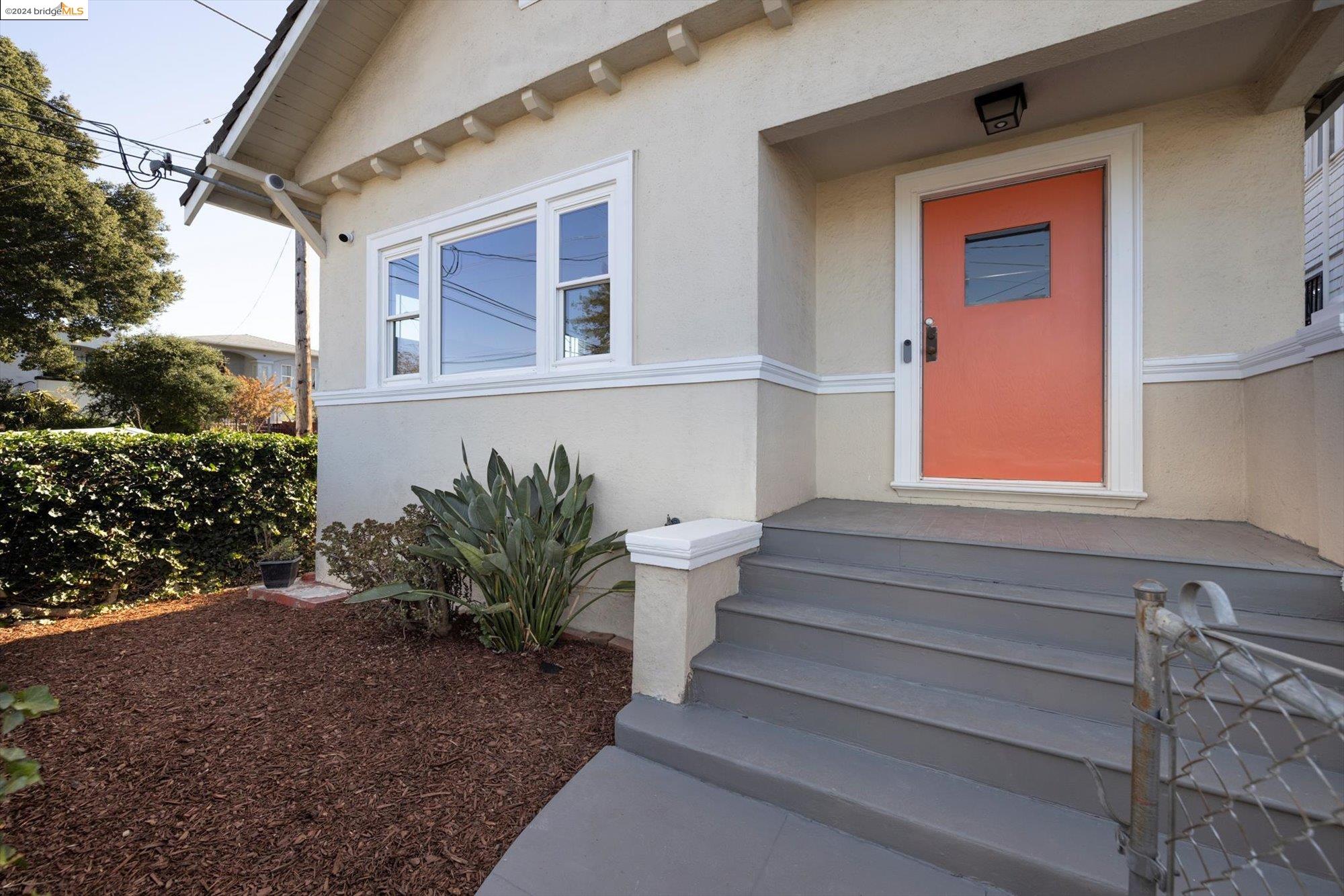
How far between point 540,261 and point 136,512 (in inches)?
184

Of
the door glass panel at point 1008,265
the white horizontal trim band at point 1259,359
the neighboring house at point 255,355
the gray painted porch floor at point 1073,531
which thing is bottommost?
the gray painted porch floor at point 1073,531

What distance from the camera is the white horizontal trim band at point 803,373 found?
2.35m

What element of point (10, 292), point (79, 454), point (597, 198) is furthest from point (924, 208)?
point (10, 292)

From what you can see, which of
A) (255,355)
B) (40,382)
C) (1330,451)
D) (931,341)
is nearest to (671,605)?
(931,341)

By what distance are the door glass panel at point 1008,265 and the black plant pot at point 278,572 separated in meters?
6.23

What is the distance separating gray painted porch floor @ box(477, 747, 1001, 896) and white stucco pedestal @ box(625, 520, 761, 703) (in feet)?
1.57

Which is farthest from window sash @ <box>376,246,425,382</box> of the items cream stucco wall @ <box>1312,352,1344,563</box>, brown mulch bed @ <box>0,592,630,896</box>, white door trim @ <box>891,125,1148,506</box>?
cream stucco wall @ <box>1312,352,1344,563</box>

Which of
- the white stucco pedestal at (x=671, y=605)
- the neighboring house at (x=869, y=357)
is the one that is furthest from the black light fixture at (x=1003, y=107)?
the white stucco pedestal at (x=671, y=605)

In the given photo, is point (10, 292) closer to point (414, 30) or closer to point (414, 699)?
point (414, 30)

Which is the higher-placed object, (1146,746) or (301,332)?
(301,332)

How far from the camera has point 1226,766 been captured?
5.85ft

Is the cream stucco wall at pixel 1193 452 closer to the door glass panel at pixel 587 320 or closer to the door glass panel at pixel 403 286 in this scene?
the door glass panel at pixel 587 320

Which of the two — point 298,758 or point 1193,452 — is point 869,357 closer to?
point 1193,452

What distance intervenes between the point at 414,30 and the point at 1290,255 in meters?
6.24
